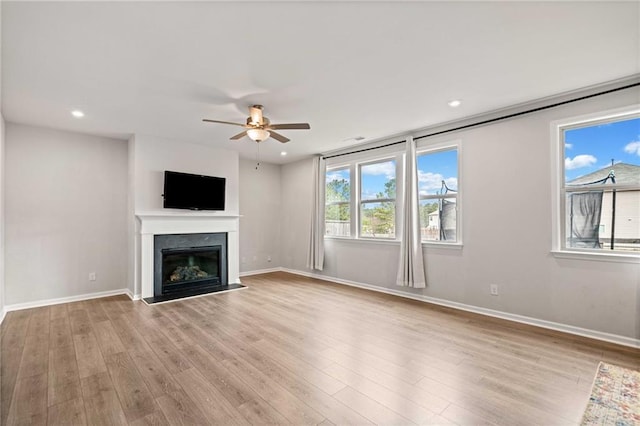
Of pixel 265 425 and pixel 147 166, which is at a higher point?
pixel 147 166

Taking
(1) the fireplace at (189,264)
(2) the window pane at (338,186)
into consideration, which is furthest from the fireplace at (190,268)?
(2) the window pane at (338,186)

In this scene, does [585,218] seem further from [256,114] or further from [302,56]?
[256,114]

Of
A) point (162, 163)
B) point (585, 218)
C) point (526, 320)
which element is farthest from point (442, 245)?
point (162, 163)

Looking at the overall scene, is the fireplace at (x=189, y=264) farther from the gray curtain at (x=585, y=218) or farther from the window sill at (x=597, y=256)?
the gray curtain at (x=585, y=218)

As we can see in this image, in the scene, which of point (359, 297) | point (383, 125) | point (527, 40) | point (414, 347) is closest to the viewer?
point (527, 40)

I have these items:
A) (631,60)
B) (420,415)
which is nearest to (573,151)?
(631,60)

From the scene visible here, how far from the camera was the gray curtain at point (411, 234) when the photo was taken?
4465 millimetres

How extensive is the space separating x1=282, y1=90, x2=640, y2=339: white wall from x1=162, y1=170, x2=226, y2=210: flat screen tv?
382cm

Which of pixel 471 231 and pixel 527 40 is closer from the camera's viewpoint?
pixel 527 40

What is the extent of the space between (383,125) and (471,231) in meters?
1.96

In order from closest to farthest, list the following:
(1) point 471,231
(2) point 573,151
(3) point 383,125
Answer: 1. (2) point 573,151
2. (1) point 471,231
3. (3) point 383,125

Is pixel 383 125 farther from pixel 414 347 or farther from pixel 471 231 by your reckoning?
pixel 414 347

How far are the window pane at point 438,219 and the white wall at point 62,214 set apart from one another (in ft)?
16.6

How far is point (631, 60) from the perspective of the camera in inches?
101
